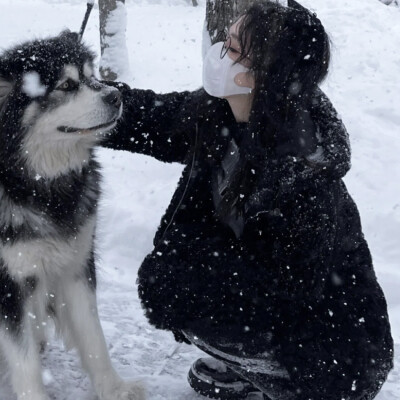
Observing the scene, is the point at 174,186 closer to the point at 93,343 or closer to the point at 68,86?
the point at 93,343

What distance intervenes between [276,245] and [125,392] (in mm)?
983

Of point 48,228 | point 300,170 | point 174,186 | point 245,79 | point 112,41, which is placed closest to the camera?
point 300,170

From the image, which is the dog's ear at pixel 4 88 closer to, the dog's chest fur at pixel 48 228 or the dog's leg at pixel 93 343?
the dog's chest fur at pixel 48 228

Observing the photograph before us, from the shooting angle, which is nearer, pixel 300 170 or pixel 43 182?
pixel 300 170

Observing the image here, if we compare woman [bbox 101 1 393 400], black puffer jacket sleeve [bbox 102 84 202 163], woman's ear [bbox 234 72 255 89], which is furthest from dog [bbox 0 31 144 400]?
woman's ear [bbox 234 72 255 89]

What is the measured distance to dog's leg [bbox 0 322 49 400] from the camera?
2426mm

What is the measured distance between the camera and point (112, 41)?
297 inches

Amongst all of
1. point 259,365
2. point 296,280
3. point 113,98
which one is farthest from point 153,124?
point 259,365

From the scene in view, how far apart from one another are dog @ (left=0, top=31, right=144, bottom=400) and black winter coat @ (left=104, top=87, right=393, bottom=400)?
37 centimetres

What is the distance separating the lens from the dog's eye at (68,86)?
2346 mm

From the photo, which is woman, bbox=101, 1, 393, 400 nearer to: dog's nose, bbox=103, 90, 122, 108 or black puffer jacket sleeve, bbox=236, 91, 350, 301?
black puffer jacket sleeve, bbox=236, 91, 350, 301

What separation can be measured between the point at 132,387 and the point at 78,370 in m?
0.37

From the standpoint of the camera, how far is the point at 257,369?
2396 millimetres

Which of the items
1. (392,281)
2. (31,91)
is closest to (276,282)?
(31,91)
